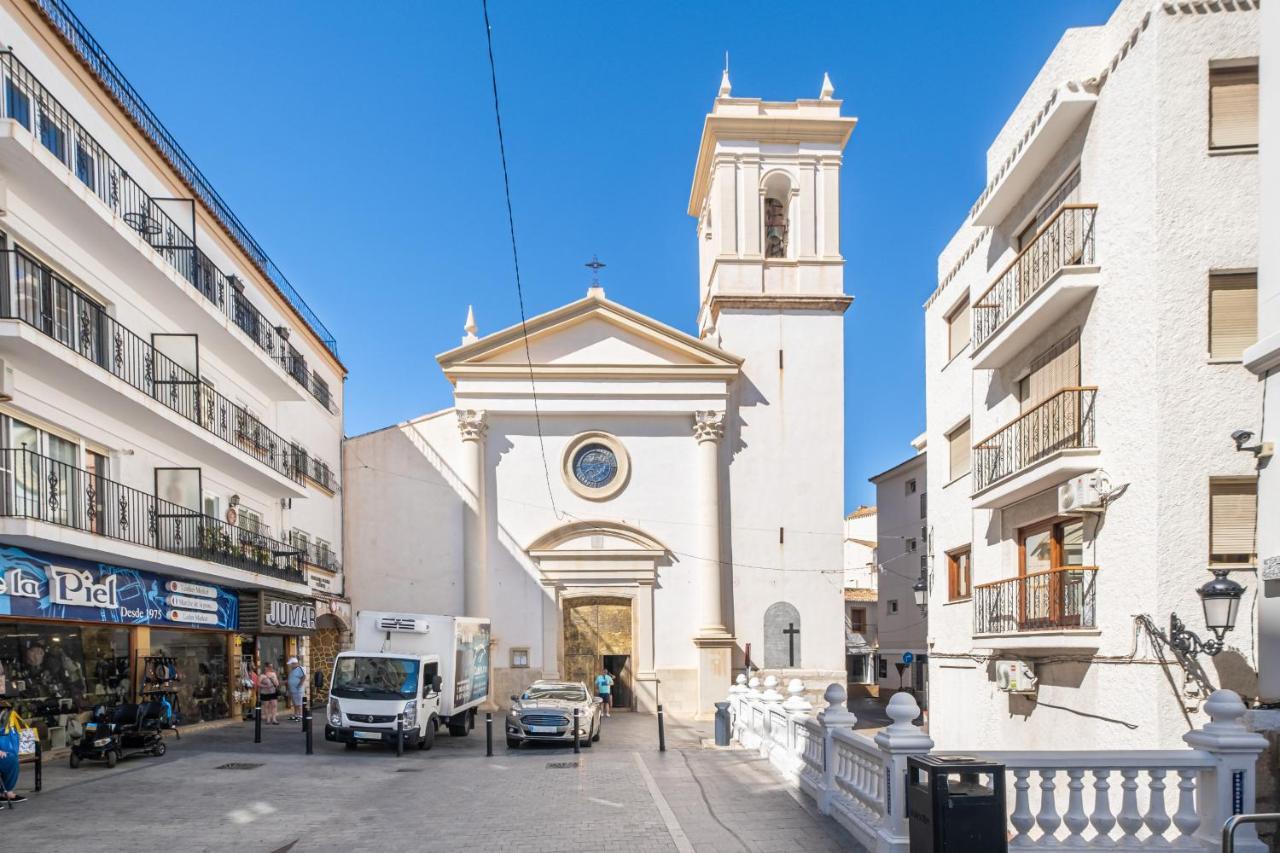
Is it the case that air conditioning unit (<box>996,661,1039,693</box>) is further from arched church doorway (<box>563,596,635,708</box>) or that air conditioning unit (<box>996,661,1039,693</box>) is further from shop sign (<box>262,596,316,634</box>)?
arched church doorway (<box>563,596,635,708</box>)

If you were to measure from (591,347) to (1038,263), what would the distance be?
20444mm

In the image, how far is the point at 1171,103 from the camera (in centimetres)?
1202

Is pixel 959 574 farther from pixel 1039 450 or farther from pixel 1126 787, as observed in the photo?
pixel 1126 787

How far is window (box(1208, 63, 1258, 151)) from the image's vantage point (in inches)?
471

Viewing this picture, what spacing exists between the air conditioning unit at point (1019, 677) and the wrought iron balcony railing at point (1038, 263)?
16.1ft

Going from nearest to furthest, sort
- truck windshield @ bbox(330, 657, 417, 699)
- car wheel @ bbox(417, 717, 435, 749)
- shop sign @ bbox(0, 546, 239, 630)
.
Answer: shop sign @ bbox(0, 546, 239, 630), truck windshield @ bbox(330, 657, 417, 699), car wheel @ bbox(417, 717, 435, 749)

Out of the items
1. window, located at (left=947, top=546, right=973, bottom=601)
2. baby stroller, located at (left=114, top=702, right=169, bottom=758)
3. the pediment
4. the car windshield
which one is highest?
the pediment

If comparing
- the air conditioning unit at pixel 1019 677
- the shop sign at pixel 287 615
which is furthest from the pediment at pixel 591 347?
the air conditioning unit at pixel 1019 677

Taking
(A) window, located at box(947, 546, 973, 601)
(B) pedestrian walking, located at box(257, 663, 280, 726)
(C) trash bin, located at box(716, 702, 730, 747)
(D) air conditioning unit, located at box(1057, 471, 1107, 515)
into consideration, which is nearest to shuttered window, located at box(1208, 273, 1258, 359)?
(D) air conditioning unit, located at box(1057, 471, 1107, 515)

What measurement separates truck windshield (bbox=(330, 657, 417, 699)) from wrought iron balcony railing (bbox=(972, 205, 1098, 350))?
38.8 ft

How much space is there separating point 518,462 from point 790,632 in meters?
10.1

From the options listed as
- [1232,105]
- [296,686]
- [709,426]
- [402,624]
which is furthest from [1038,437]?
[296,686]

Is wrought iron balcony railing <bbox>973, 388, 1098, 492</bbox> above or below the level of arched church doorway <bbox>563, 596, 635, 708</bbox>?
above

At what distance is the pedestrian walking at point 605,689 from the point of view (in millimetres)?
29920
